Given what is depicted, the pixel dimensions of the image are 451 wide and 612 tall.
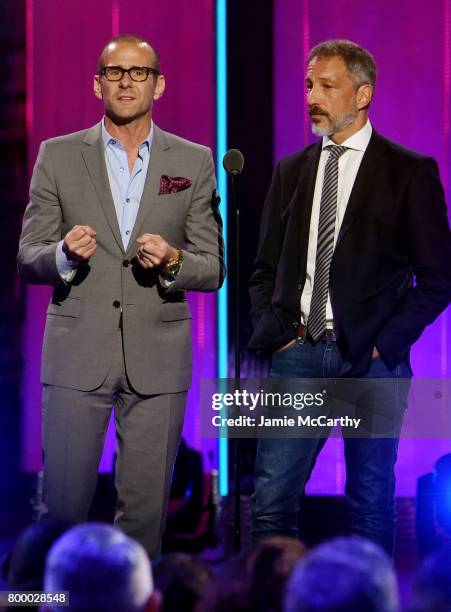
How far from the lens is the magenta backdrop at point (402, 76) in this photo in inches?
183

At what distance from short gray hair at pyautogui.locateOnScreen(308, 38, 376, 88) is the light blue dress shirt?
674 millimetres

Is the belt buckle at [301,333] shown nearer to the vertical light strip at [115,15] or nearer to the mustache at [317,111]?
the mustache at [317,111]

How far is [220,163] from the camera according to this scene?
15.6 ft

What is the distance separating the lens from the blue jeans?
324 centimetres

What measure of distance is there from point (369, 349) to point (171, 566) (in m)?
1.53

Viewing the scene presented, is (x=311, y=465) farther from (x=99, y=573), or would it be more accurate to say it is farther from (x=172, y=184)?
(x=99, y=573)

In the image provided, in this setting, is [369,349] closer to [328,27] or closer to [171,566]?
[171,566]

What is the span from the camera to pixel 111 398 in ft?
10.7

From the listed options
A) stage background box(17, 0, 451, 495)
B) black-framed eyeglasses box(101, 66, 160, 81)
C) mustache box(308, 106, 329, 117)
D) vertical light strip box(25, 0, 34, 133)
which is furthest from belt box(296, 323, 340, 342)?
vertical light strip box(25, 0, 34, 133)

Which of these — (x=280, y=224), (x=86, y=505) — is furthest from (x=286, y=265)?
(x=86, y=505)

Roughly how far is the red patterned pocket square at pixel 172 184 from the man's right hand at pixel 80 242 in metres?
0.40

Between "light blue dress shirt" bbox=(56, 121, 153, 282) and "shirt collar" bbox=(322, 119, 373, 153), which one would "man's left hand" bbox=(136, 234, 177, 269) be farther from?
"shirt collar" bbox=(322, 119, 373, 153)

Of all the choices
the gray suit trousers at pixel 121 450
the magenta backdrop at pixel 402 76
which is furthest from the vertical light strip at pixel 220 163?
the gray suit trousers at pixel 121 450

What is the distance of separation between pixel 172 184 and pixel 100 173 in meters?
0.24
